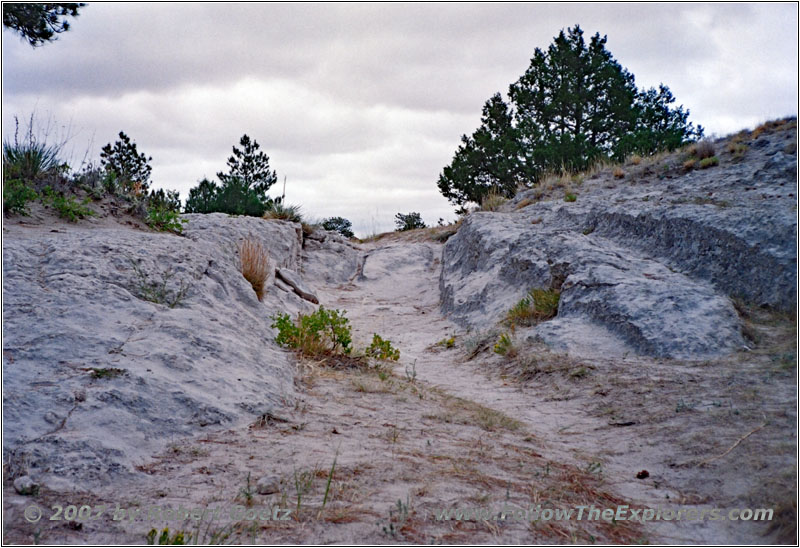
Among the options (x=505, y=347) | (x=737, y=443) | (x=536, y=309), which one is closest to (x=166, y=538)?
(x=737, y=443)

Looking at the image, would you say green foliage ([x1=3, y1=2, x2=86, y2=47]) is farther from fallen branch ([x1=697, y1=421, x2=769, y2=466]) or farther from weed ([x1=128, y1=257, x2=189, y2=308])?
fallen branch ([x1=697, y1=421, x2=769, y2=466])

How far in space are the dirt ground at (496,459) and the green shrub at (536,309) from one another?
154 centimetres

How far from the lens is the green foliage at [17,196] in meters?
8.33

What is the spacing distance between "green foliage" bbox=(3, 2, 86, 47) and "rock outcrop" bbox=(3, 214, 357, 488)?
202 inches

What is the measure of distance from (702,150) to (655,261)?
580 cm

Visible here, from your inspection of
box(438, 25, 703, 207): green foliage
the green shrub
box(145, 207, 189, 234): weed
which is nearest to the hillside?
the green shrub

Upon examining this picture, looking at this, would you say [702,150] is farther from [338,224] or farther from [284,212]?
[338,224]

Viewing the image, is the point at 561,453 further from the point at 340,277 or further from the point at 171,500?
the point at 340,277

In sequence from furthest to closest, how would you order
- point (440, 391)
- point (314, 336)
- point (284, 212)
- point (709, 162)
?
point (284, 212)
point (709, 162)
point (314, 336)
point (440, 391)

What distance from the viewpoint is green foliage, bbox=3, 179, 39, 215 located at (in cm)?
833

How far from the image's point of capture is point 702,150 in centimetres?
1261

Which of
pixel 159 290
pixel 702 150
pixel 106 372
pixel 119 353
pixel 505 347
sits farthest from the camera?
pixel 702 150

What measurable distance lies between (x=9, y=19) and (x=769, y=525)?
1280 cm

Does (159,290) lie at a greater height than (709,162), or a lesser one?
lesser
